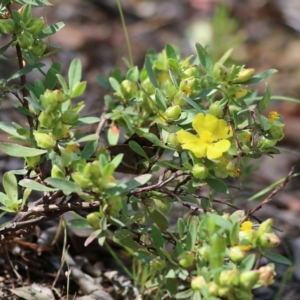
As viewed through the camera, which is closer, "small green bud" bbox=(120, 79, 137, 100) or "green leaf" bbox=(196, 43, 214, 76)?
"green leaf" bbox=(196, 43, 214, 76)

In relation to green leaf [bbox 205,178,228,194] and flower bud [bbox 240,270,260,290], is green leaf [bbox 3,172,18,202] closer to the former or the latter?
green leaf [bbox 205,178,228,194]

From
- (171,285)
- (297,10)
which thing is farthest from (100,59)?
(171,285)

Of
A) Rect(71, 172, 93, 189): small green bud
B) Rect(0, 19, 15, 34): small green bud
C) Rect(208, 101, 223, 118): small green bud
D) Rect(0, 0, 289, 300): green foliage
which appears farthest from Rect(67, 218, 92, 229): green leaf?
Rect(0, 19, 15, 34): small green bud

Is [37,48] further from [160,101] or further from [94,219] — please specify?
[94,219]

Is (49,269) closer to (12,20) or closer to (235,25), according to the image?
(12,20)

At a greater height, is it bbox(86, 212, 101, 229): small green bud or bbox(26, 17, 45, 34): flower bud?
bbox(26, 17, 45, 34): flower bud

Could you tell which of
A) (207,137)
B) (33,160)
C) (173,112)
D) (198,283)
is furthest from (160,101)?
(198,283)
